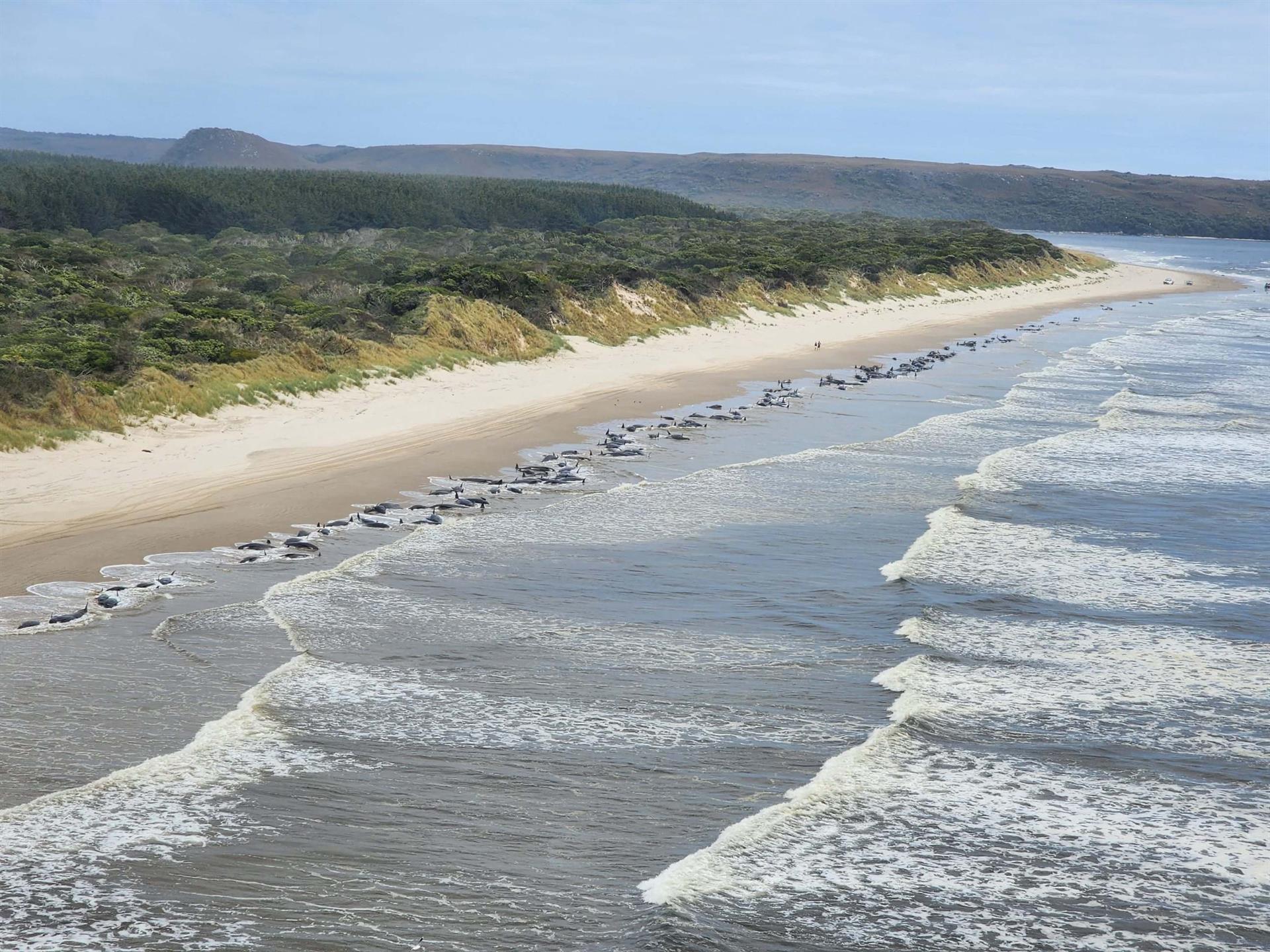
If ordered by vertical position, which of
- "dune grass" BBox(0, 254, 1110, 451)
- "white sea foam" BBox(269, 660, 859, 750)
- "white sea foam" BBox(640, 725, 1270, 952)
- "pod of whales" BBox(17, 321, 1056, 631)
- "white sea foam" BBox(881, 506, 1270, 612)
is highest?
"dune grass" BBox(0, 254, 1110, 451)

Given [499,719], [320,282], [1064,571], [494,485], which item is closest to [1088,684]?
[1064,571]

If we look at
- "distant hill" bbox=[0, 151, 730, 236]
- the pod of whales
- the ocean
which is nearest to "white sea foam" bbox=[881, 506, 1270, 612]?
the ocean

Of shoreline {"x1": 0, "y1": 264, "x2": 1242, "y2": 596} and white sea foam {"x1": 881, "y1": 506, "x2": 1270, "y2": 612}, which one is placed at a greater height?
shoreline {"x1": 0, "y1": 264, "x2": 1242, "y2": 596}

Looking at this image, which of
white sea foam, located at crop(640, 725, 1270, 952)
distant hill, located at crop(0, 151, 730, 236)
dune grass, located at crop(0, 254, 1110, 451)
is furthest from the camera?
distant hill, located at crop(0, 151, 730, 236)

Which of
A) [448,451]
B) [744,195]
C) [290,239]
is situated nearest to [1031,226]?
[744,195]

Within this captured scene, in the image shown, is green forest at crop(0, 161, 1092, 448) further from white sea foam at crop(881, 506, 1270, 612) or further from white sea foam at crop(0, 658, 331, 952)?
white sea foam at crop(881, 506, 1270, 612)

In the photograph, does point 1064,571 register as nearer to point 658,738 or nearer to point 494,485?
point 658,738

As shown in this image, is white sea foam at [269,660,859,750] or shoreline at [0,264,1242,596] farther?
shoreline at [0,264,1242,596]

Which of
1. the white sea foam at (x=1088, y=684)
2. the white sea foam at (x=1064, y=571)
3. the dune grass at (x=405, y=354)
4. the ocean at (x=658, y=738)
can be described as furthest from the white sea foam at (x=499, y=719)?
the dune grass at (x=405, y=354)
